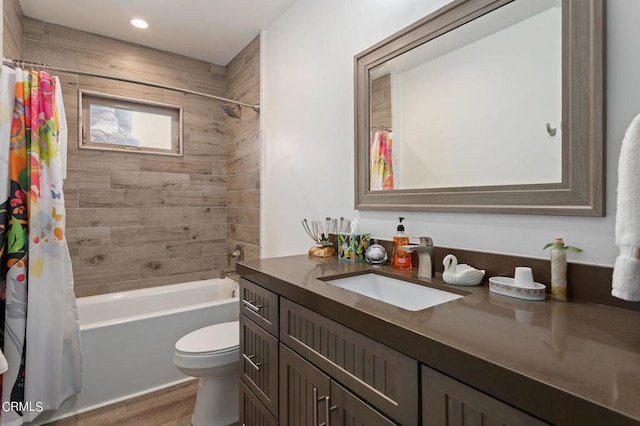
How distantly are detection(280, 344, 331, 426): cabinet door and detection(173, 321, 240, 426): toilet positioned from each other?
720 mm

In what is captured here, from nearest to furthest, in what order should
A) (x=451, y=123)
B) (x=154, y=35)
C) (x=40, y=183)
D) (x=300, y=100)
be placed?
(x=451, y=123), (x=40, y=183), (x=300, y=100), (x=154, y=35)

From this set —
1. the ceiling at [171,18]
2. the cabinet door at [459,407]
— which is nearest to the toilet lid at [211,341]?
the cabinet door at [459,407]

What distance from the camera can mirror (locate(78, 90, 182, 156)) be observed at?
2.76 meters

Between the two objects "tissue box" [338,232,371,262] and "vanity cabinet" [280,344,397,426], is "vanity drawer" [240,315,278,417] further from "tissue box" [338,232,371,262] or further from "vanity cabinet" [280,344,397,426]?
"tissue box" [338,232,371,262]

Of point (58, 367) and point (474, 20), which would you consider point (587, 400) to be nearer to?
point (474, 20)

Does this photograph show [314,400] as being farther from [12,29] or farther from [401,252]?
[12,29]

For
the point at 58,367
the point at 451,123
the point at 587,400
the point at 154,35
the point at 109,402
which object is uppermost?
the point at 154,35

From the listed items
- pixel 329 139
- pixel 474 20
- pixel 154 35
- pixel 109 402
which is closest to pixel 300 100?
pixel 329 139

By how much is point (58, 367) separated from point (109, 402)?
1.55 ft

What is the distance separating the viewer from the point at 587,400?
46 cm

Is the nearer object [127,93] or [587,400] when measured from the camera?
[587,400]

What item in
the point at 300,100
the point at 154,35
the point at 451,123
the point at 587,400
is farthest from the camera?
the point at 154,35

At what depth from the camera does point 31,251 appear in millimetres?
1734

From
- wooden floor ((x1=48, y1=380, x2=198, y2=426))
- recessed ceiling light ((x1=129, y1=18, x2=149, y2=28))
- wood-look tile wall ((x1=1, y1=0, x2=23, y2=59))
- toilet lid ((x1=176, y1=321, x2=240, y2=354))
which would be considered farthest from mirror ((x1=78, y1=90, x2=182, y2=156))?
wooden floor ((x1=48, y1=380, x2=198, y2=426))
